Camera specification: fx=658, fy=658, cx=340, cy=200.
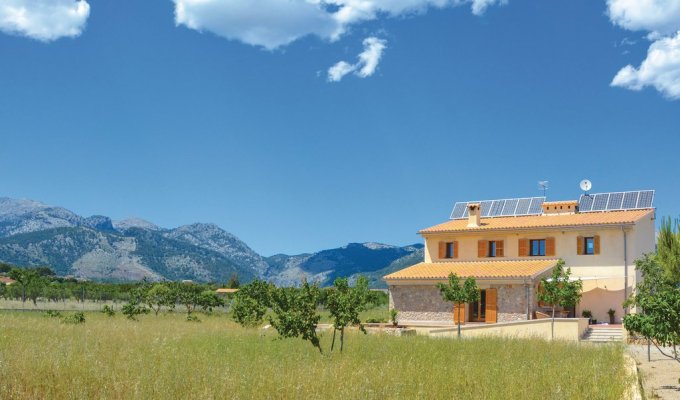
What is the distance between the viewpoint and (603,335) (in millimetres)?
28312

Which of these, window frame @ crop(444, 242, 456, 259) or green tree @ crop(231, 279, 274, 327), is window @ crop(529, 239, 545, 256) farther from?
green tree @ crop(231, 279, 274, 327)

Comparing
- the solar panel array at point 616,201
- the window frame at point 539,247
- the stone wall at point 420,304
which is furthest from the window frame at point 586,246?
the stone wall at point 420,304

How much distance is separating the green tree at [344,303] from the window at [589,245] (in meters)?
20.0

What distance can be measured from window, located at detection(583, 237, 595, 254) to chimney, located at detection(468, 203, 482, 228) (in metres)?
6.14

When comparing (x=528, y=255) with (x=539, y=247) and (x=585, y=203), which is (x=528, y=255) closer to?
(x=539, y=247)

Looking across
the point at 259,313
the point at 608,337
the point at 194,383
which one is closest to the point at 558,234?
the point at 608,337

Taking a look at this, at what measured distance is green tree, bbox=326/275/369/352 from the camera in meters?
17.2

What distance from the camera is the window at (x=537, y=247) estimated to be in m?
35.5

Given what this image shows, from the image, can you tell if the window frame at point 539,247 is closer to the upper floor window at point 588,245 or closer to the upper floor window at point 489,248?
the upper floor window at point 489,248

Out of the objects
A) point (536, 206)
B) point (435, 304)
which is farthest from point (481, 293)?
point (536, 206)

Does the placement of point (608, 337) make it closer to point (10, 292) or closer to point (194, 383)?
point (194, 383)

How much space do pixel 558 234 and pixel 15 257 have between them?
7496 inches

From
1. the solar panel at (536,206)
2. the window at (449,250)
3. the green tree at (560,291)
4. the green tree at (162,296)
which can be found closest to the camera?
the green tree at (560,291)

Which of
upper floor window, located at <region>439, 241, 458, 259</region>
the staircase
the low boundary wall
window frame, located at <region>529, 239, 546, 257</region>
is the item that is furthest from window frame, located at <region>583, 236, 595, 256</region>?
upper floor window, located at <region>439, 241, 458, 259</region>
